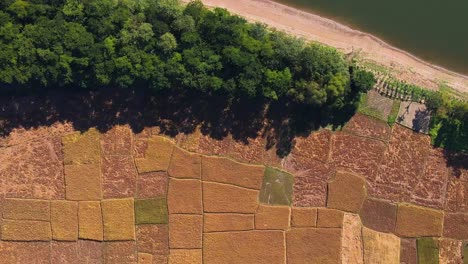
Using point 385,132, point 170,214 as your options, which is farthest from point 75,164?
point 385,132

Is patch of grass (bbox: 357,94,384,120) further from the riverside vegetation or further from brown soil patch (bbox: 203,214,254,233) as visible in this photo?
brown soil patch (bbox: 203,214,254,233)

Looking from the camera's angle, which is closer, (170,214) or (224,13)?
(224,13)

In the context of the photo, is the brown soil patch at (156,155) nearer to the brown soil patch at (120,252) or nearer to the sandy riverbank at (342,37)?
the brown soil patch at (120,252)

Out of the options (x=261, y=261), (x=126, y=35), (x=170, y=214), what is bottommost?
(x=261, y=261)

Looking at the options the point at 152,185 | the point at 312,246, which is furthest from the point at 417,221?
the point at 152,185

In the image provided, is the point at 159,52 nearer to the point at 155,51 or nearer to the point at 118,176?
the point at 155,51

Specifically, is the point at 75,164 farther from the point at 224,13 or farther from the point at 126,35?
the point at 224,13

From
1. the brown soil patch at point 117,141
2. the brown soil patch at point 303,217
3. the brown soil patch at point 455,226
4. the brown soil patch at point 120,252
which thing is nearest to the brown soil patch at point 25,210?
the brown soil patch at point 120,252
